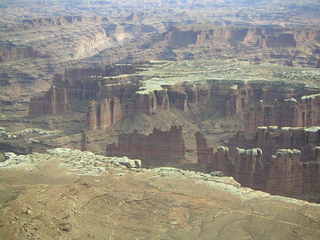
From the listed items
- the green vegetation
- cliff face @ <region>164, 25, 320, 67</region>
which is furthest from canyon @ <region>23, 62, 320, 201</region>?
cliff face @ <region>164, 25, 320, 67</region>

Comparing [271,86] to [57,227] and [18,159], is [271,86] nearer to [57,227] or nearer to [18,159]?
[18,159]

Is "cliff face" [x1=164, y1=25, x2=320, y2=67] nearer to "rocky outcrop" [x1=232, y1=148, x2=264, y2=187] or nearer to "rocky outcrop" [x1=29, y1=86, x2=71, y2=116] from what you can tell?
"rocky outcrop" [x1=29, y1=86, x2=71, y2=116]

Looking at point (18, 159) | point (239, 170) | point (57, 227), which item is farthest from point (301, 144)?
point (57, 227)

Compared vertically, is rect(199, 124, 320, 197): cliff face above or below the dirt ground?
below

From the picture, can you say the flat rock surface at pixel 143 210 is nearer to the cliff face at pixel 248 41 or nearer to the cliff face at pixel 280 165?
the cliff face at pixel 280 165

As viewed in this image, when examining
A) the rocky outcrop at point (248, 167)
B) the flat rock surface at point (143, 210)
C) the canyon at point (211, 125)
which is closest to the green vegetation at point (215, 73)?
the canyon at point (211, 125)

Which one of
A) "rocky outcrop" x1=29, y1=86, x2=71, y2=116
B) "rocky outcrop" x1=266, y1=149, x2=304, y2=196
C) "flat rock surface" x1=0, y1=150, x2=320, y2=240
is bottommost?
"rocky outcrop" x1=29, y1=86, x2=71, y2=116
